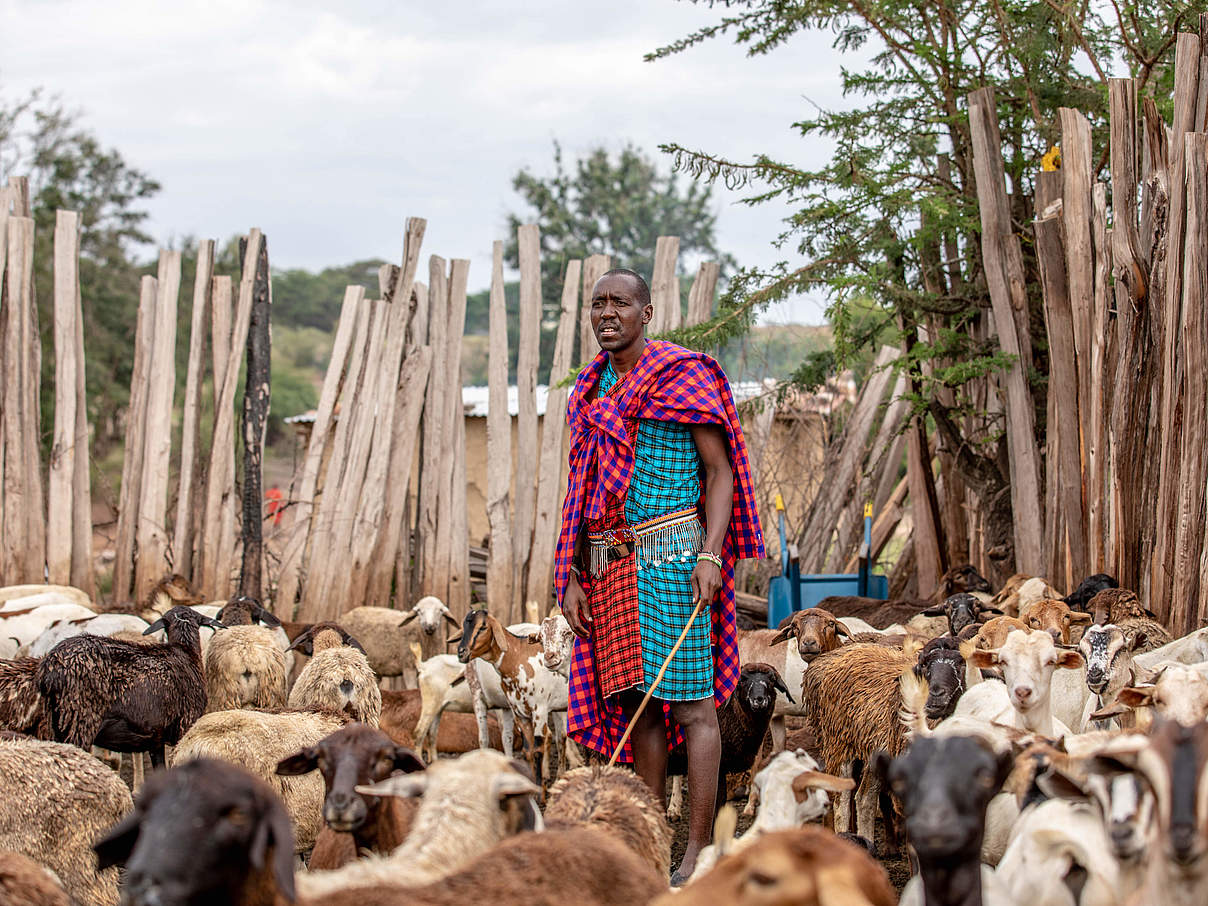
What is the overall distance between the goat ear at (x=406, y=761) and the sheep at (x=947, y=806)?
170cm

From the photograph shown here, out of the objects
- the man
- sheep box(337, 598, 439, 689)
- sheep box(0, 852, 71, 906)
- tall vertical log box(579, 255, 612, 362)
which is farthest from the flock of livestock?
tall vertical log box(579, 255, 612, 362)

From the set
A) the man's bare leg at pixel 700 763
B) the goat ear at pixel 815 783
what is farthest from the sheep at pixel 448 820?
the man's bare leg at pixel 700 763

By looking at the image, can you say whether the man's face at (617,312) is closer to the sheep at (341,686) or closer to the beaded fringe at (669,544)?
the beaded fringe at (669,544)

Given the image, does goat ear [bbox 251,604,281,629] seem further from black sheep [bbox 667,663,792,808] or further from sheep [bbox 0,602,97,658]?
black sheep [bbox 667,663,792,808]

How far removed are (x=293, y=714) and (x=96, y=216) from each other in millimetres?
24309

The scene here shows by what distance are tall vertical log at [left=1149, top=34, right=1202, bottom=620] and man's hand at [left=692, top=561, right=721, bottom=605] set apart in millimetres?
3201

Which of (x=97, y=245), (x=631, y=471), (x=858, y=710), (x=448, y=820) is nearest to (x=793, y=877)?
(x=448, y=820)

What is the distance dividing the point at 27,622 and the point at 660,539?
564 centimetres

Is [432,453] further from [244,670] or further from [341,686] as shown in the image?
[341,686]

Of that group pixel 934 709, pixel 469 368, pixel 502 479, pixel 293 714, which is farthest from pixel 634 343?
pixel 469 368

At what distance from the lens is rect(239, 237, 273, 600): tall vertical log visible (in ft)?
35.0

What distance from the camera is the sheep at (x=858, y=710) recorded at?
603 centimetres

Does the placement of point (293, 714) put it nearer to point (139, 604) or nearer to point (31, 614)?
point (31, 614)

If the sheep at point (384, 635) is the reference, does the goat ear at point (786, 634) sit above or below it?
above
